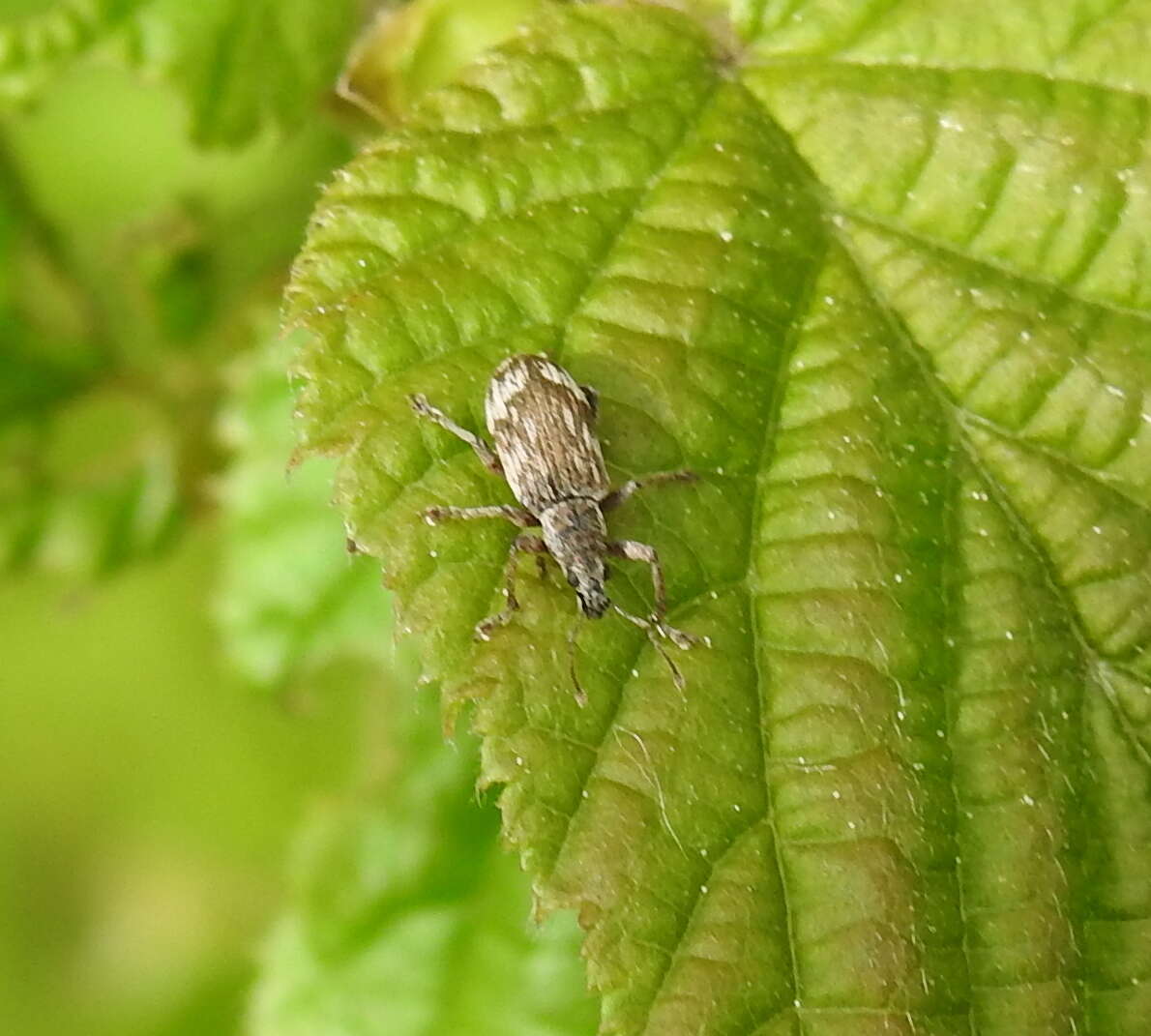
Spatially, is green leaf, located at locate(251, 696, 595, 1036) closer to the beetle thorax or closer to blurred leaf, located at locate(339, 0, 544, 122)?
the beetle thorax

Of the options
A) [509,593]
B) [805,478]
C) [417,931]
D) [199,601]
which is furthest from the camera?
[199,601]

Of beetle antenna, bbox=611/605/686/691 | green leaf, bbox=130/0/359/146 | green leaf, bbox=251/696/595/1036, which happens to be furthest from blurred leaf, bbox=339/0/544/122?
green leaf, bbox=251/696/595/1036

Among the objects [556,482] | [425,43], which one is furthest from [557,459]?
[425,43]

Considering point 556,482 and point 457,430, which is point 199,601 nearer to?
point 556,482

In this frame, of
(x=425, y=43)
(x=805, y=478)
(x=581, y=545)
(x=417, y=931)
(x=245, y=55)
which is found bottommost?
(x=417, y=931)

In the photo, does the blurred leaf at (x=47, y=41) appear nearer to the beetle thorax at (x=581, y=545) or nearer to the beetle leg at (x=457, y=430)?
the beetle leg at (x=457, y=430)

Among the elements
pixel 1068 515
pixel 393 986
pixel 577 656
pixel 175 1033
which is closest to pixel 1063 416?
pixel 1068 515

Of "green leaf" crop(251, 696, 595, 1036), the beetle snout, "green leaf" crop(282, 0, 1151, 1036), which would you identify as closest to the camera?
"green leaf" crop(282, 0, 1151, 1036)
